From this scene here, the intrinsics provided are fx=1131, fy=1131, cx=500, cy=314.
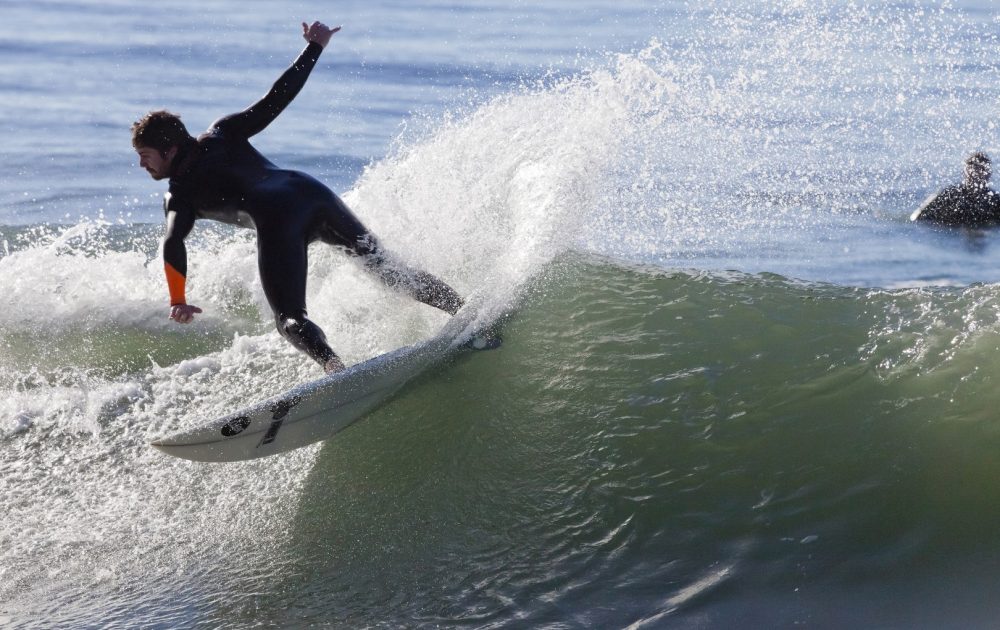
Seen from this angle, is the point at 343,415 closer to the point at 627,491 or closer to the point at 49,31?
the point at 627,491

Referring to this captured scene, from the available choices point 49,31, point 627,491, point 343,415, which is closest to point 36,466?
point 343,415

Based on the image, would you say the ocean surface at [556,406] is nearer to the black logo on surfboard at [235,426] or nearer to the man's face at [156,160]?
the black logo on surfboard at [235,426]

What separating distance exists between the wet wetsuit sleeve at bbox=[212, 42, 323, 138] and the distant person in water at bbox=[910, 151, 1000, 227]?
19.4 ft

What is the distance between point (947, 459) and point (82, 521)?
3.86 meters

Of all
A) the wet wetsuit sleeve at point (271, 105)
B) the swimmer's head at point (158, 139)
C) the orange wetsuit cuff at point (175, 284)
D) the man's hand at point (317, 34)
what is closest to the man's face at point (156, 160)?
the swimmer's head at point (158, 139)

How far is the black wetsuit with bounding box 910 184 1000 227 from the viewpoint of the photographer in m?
9.49

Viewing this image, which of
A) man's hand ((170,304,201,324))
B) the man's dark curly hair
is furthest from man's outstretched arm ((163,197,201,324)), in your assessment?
the man's dark curly hair

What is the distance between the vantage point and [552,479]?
198 inches

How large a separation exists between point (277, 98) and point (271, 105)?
51 millimetres

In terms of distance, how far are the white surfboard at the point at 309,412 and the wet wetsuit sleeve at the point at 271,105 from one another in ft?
4.84

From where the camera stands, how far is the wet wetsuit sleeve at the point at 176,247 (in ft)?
17.5

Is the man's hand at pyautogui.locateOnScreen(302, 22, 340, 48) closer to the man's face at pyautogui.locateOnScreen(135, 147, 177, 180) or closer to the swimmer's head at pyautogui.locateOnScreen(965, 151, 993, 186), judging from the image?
the man's face at pyautogui.locateOnScreen(135, 147, 177, 180)

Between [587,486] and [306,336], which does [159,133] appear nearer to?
[306,336]

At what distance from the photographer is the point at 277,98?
19.7 ft
